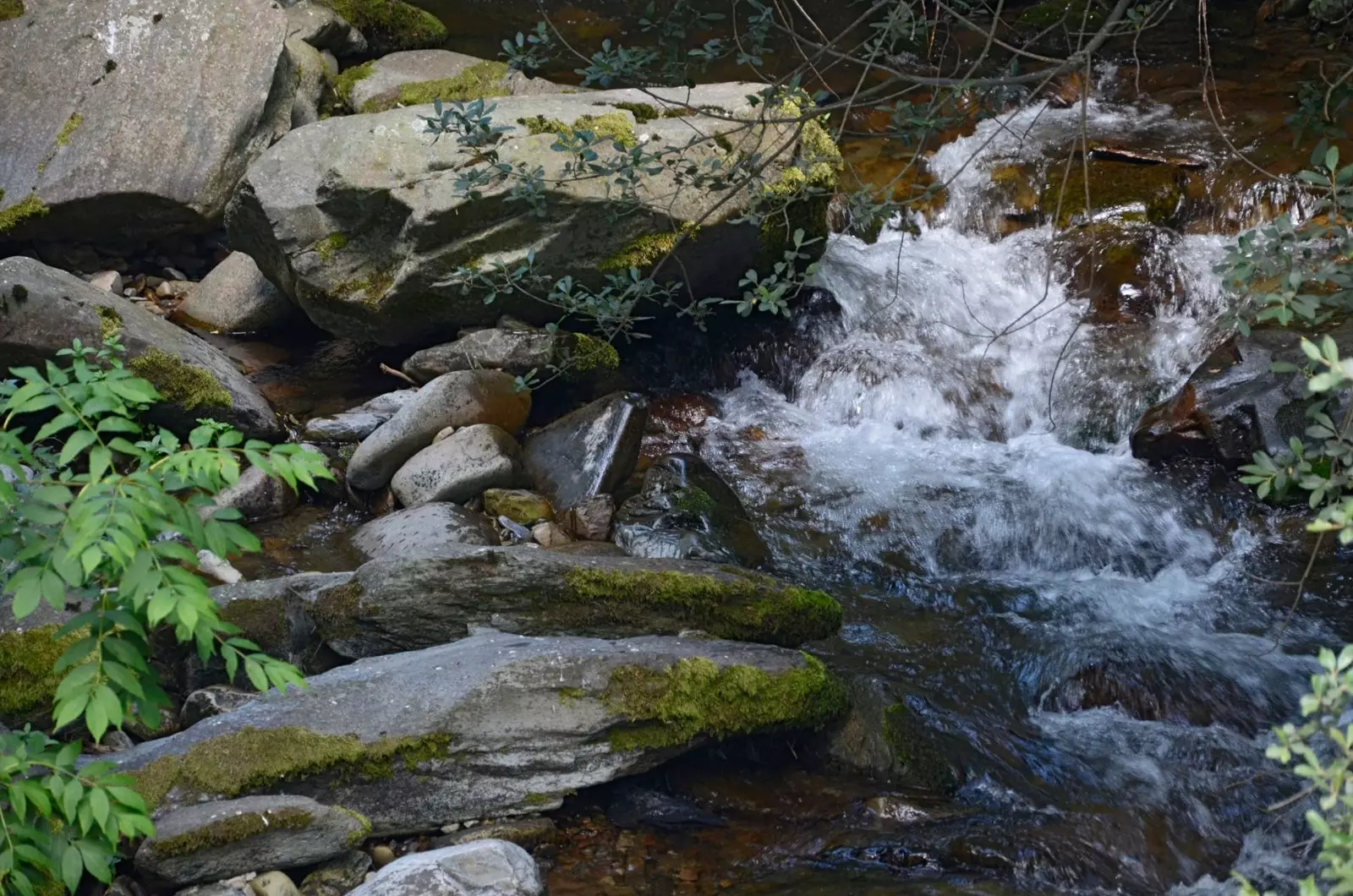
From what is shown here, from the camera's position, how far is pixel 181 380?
21.9 ft

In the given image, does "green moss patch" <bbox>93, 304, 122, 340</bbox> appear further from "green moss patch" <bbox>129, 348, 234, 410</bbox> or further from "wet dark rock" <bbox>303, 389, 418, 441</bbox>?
"wet dark rock" <bbox>303, 389, 418, 441</bbox>

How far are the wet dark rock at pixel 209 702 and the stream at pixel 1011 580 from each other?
1.38 m

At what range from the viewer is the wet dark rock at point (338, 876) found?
11.3ft

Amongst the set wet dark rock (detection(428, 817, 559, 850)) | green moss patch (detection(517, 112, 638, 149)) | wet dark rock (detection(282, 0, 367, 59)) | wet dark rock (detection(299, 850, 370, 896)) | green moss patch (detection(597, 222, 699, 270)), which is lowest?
wet dark rock (detection(428, 817, 559, 850))

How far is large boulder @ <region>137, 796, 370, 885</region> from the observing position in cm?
328

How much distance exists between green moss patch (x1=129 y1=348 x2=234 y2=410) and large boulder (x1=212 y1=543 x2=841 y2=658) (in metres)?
2.27

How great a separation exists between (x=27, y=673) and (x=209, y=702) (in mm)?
634

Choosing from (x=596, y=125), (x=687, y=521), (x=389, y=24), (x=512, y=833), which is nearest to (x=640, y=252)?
(x=596, y=125)

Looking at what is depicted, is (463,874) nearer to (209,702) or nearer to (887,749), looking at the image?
(209,702)

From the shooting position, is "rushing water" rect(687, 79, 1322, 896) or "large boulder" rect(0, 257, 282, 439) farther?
"large boulder" rect(0, 257, 282, 439)

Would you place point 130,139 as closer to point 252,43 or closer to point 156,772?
point 252,43

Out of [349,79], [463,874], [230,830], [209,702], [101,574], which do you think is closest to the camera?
[101,574]

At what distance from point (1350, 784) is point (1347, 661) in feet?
0.71

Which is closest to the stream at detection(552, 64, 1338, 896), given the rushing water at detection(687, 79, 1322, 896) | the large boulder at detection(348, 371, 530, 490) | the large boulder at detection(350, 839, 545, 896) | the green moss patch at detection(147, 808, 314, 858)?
the rushing water at detection(687, 79, 1322, 896)
